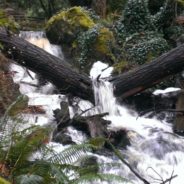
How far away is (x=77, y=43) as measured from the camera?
12.9m

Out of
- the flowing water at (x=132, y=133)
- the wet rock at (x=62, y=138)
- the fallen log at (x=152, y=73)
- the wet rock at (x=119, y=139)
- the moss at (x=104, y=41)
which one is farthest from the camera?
the moss at (x=104, y=41)

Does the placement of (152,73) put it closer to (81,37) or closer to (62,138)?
(62,138)

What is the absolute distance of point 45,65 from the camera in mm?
8648

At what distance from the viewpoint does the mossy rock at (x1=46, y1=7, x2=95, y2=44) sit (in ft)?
43.3

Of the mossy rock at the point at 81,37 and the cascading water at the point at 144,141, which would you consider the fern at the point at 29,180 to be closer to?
the cascading water at the point at 144,141

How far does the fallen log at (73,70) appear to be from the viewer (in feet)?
28.2

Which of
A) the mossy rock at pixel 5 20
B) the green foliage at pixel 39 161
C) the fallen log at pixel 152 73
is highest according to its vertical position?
the mossy rock at pixel 5 20

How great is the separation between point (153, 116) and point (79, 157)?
544cm

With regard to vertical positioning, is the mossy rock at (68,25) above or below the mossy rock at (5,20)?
above

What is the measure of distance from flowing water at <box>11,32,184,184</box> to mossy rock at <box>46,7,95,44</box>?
2.62m

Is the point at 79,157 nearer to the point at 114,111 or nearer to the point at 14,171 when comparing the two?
the point at 14,171

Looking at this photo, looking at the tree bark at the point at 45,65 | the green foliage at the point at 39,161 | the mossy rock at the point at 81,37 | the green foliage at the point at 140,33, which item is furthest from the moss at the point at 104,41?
the green foliage at the point at 39,161

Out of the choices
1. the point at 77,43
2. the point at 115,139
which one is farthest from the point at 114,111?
the point at 77,43

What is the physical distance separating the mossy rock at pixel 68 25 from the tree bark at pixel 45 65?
453 centimetres
